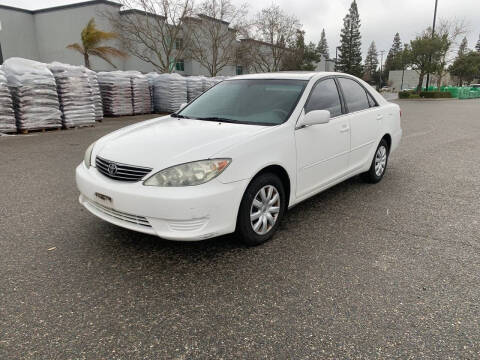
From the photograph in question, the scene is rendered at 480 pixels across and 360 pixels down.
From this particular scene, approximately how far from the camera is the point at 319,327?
224cm

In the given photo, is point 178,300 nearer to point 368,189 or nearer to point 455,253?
point 455,253

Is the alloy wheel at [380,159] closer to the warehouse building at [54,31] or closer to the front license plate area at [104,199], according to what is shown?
the front license plate area at [104,199]

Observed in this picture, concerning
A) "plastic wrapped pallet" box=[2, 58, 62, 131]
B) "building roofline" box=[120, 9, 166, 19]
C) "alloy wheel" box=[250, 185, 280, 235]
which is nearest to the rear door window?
"alloy wheel" box=[250, 185, 280, 235]

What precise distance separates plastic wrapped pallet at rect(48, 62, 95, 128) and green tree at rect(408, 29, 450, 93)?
36.2 meters

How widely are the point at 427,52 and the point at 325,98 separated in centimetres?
3996

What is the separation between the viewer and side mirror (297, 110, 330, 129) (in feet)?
11.5

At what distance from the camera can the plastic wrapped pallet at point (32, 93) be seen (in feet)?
33.9

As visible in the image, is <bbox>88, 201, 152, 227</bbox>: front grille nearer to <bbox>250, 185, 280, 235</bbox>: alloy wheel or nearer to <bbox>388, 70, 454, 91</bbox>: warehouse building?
<bbox>250, 185, 280, 235</bbox>: alloy wheel

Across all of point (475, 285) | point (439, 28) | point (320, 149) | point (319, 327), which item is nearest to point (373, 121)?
point (320, 149)

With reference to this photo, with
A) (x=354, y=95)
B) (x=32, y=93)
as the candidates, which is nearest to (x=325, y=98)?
(x=354, y=95)

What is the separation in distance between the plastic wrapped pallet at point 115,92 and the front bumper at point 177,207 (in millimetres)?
13043

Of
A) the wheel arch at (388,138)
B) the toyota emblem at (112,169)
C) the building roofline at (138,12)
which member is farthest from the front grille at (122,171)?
the building roofline at (138,12)

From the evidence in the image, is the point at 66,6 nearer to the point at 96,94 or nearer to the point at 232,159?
the point at 96,94

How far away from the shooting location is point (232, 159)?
287cm
